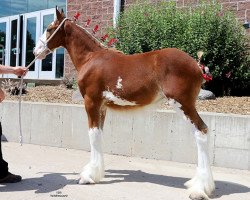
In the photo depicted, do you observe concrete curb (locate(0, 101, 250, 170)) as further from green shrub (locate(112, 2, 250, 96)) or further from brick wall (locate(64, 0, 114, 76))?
brick wall (locate(64, 0, 114, 76))

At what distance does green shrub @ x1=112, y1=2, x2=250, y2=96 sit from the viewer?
350 inches

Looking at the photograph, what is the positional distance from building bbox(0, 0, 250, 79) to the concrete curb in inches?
189

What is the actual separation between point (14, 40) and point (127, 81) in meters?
13.8

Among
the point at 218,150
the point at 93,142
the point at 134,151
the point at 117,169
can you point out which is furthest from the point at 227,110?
the point at 93,142

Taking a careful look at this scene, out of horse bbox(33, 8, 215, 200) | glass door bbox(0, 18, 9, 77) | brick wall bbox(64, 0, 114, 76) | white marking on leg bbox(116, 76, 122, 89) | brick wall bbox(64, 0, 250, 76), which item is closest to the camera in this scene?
horse bbox(33, 8, 215, 200)

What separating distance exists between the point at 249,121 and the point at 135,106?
6.34 ft

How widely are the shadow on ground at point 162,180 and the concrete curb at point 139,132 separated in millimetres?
823

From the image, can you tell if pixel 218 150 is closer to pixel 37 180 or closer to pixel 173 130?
pixel 173 130

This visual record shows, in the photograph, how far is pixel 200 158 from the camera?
4.83 m

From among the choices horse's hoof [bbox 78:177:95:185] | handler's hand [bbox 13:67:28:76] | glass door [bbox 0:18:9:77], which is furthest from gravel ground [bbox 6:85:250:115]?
glass door [bbox 0:18:9:77]

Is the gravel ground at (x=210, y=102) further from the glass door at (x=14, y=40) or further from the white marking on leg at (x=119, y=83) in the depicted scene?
the glass door at (x=14, y=40)

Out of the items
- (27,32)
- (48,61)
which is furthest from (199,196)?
(27,32)

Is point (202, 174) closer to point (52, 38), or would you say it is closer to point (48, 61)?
point (52, 38)

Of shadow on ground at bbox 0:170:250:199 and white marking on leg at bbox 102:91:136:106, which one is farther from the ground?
white marking on leg at bbox 102:91:136:106
